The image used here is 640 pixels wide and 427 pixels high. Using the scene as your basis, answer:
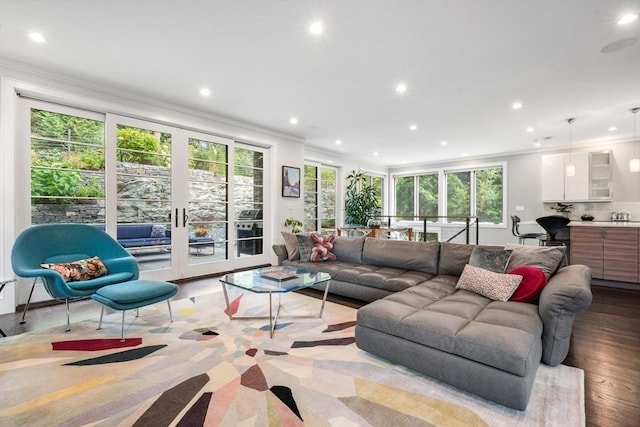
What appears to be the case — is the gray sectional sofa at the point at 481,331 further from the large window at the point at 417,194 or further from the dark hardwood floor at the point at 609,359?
the large window at the point at 417,194

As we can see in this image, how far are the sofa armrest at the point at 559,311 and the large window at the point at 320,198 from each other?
5.51 meters

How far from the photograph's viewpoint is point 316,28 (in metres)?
2.63

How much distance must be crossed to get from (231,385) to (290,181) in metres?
4.84

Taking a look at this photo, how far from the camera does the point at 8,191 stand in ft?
10.6

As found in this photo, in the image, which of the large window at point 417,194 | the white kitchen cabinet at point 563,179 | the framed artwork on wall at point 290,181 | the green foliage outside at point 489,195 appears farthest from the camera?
the large window at point 417,194

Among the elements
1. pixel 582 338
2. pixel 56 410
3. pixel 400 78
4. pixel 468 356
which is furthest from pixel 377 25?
pixel 56 410

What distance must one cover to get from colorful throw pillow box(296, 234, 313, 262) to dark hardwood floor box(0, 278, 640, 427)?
51 centimetres

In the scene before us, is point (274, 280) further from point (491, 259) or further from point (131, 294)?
point (491, 259)

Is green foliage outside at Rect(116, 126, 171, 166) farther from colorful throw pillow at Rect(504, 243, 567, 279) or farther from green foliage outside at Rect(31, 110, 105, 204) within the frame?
colorful throw pillow at Rect(504, 243, 567, 279)

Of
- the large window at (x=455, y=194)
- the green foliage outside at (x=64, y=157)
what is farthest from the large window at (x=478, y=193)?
the green foliage outside at (x=64, y=157)

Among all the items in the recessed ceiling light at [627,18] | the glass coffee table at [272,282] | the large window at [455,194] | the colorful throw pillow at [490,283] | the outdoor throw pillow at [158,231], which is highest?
the recessed ceiling light at [627,18]

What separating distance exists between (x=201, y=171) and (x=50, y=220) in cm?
210

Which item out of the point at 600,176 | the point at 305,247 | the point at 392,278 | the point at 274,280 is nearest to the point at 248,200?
the point at 305,247

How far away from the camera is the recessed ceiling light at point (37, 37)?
A: 2790 millimetres
